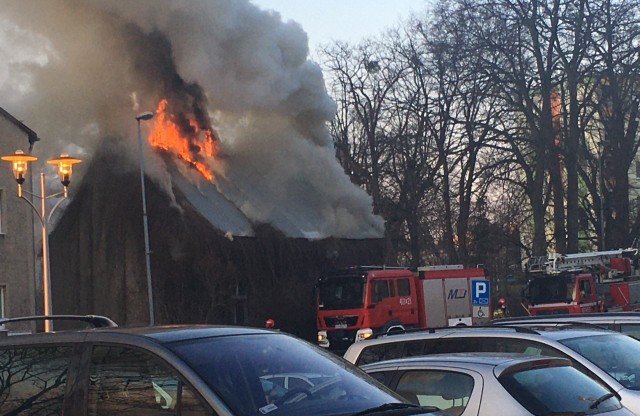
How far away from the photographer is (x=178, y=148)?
35.0 m

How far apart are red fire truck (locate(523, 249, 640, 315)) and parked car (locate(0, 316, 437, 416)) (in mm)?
26088

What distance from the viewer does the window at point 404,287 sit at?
29.4 m

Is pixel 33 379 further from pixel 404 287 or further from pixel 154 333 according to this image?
pixel 404 287

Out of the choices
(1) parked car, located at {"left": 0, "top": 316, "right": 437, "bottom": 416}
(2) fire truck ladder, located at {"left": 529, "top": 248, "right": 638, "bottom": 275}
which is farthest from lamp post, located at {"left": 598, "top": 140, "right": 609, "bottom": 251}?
(1) parked car, located at {"left": 0, "top": 316, "right": 437, "bottom": 416}

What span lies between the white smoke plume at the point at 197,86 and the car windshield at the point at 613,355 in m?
27.1

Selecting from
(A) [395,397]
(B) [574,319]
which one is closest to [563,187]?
(B) [574,319]

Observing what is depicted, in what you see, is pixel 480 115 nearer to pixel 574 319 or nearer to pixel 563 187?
pixel 563 187

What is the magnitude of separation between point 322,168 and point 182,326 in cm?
3298

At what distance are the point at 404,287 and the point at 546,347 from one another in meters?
22.3

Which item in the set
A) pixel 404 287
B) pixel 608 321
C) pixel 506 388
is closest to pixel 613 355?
pixel 506 388

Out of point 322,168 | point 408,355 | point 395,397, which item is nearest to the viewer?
point 395,397

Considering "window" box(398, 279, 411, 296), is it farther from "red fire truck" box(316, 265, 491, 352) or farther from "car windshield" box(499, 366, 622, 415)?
"car windshield" box(499, 366, 622, 415)

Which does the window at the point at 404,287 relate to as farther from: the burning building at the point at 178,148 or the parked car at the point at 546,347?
the parked car at the point at 546,347

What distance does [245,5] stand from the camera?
36406mm
